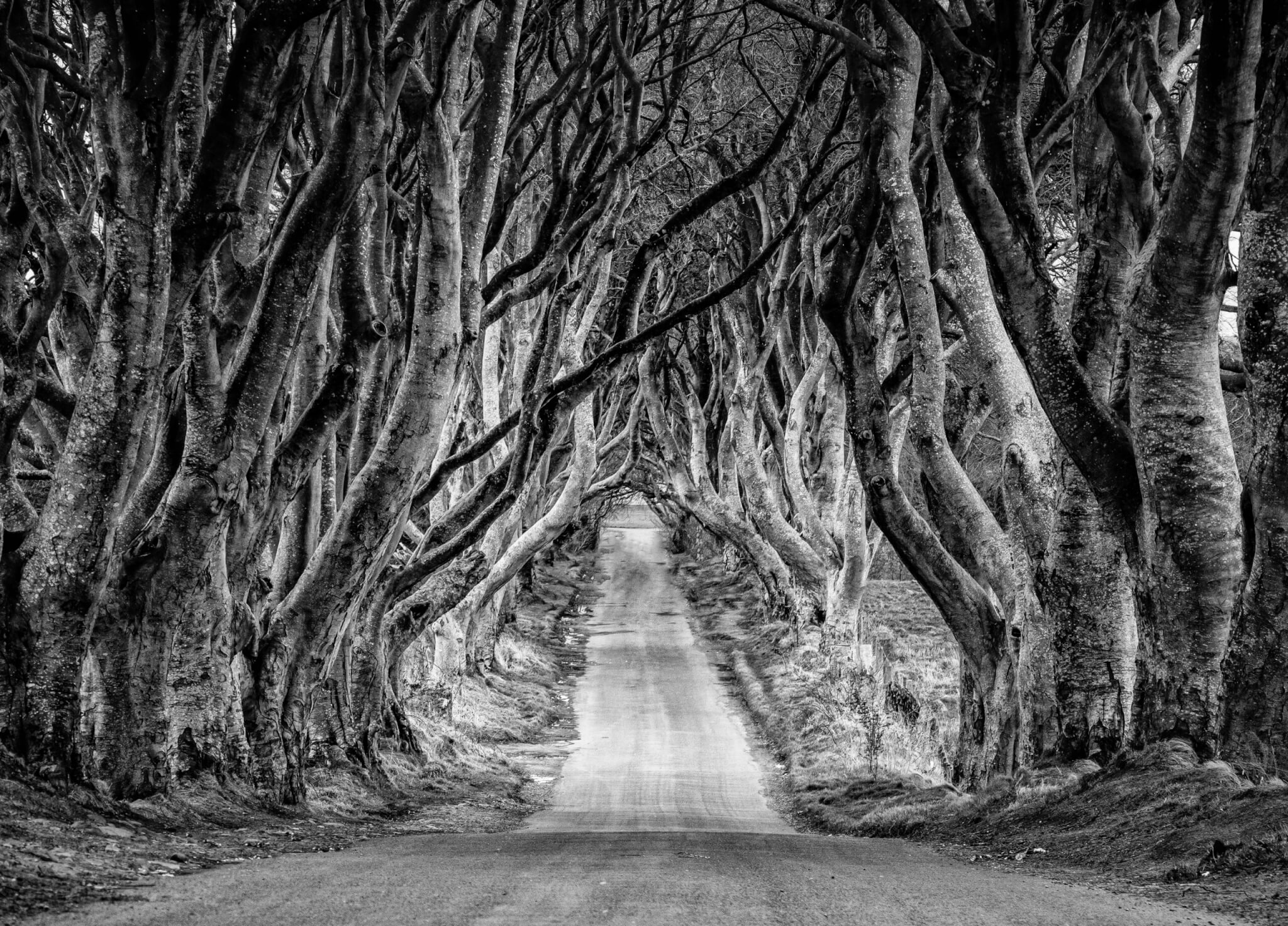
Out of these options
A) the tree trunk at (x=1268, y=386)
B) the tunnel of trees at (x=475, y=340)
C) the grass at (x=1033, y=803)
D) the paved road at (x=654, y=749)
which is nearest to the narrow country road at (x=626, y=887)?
the paved road at (x=654, y=749)

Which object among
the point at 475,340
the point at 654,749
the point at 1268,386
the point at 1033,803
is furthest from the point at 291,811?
the point at 654,749

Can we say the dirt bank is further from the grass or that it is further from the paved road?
the grass

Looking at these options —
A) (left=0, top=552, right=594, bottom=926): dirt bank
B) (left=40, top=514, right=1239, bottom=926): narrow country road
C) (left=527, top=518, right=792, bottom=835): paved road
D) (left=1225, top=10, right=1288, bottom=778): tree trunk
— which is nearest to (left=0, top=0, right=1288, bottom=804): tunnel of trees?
(left=1225, top=10, right=1288, bottom=778): tree trunk

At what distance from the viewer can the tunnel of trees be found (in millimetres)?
6418

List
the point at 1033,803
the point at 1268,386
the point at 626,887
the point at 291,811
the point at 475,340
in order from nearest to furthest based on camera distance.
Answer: the point at 626,887 < the point at 1268,386 < the point at 1033,803 < the point at 291,811 < the point at 475,340

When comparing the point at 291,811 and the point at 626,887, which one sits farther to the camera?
the point at 291,811

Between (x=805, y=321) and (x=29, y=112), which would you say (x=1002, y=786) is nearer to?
(x=29, y=112)

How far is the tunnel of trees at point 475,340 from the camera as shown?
253 inches

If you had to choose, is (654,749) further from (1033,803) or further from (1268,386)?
(1268,386)

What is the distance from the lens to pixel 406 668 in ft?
54.2

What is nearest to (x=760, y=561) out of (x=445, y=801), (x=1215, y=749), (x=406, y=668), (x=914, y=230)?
(x=406, y=668)

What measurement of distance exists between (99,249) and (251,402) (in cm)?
300

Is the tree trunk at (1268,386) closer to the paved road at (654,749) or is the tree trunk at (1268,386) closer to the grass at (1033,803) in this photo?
the grass at (1033,803)

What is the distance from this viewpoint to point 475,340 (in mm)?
9781
